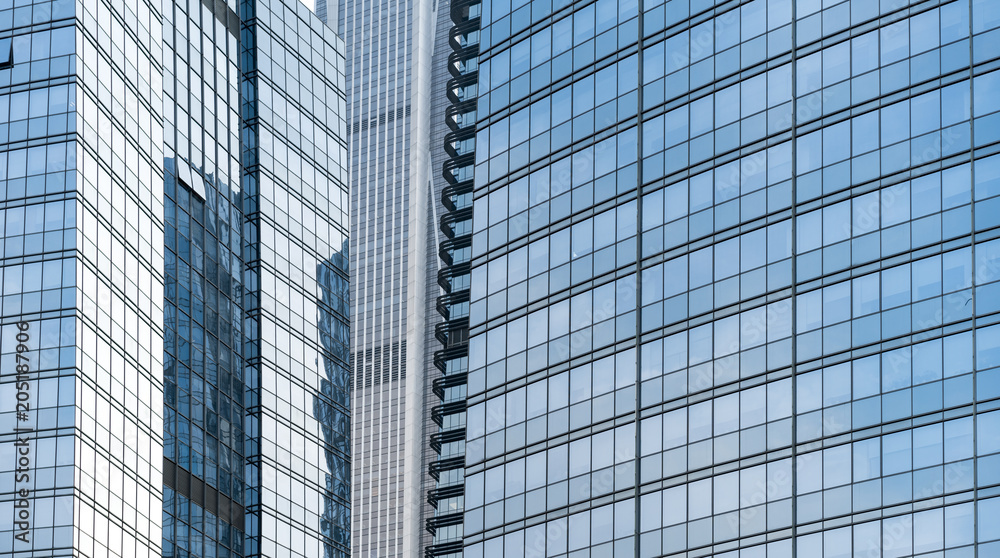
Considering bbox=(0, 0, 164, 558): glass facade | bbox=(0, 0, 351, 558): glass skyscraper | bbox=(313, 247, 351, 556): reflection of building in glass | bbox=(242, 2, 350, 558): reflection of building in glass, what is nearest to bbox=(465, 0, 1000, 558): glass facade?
bbox=(0, 0, 164, 558): glass facade

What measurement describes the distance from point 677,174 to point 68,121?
3402 centimetres

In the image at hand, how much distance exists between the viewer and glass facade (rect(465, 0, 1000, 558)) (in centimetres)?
7119

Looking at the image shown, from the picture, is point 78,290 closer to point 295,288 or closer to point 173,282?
point 173,282

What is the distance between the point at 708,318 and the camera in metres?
78.9

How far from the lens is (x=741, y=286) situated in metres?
78.2

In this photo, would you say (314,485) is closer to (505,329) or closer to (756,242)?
(505,329)

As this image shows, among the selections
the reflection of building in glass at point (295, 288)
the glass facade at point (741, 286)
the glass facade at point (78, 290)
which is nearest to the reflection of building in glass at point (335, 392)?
the reflection of building in glass at point (295, 288)

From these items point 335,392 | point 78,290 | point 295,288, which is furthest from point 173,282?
point 335,392

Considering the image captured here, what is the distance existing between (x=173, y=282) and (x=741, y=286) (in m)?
39.1

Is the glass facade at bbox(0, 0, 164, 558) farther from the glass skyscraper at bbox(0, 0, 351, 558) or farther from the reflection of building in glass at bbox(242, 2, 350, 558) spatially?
the reflection of building in glass at bbox(242, 2, 350, 558)

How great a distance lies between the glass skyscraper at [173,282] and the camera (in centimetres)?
9000

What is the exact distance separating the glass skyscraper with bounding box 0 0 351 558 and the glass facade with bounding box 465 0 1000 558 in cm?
2013

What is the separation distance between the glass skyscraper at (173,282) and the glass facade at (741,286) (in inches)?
793

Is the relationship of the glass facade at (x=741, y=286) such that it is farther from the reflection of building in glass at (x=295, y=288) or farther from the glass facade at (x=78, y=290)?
the reflection of building in glass at (x=295, y=288)
